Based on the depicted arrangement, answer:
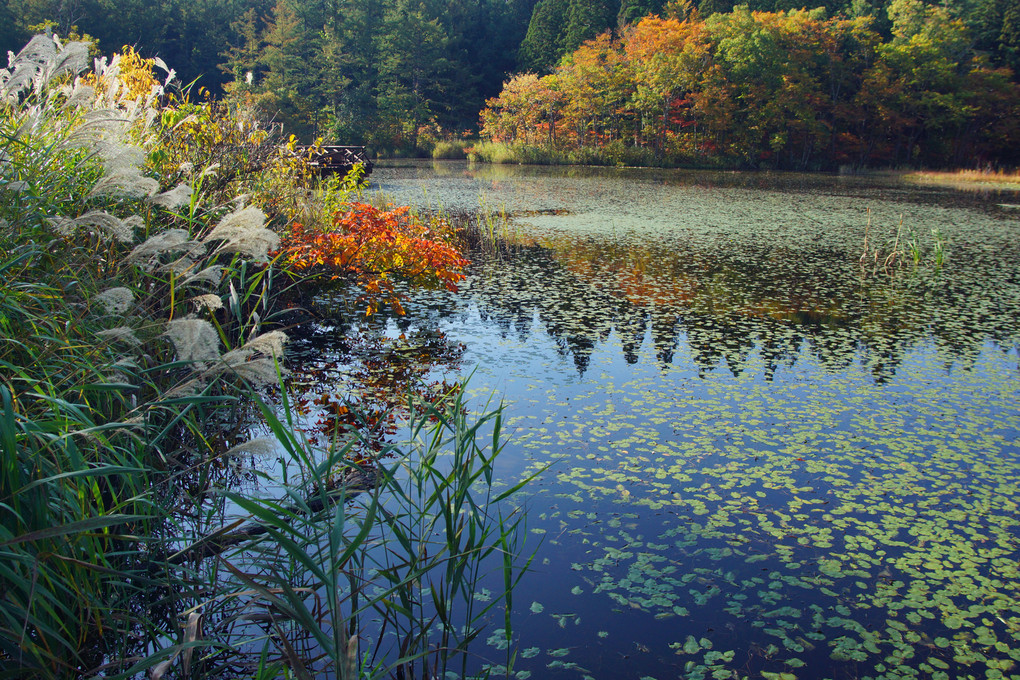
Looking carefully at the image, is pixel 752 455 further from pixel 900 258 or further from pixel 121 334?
pixel 900 258

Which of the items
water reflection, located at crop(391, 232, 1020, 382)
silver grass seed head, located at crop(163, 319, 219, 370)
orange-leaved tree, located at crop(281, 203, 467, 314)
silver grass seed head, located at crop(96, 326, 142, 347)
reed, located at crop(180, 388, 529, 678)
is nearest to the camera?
reed, located at crop(180, 388, 529, 678)

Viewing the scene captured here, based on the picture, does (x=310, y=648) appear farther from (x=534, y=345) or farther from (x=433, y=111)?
(x=433, y=111)

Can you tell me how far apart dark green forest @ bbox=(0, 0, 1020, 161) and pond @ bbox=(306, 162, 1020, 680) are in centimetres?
2611

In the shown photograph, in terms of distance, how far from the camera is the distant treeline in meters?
26.3

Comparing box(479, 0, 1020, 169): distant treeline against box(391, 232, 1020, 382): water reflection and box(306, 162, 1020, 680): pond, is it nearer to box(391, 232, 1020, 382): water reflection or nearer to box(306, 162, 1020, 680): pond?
box(391, 232, 1020, 382): water reflection

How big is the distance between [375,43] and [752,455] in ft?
123

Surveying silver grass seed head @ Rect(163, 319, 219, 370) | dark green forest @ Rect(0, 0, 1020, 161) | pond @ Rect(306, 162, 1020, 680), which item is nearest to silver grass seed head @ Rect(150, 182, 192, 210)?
silver grass seed head @ Rect(163, 319, 219, 370)

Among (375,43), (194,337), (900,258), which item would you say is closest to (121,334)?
(194,337)

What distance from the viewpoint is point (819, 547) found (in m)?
2.66

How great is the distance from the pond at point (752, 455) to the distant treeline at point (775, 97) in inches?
781

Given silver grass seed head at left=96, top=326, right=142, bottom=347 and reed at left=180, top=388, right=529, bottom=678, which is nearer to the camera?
reed at left=180, top=388, right=529, bottom=678

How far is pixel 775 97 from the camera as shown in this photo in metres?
26.6

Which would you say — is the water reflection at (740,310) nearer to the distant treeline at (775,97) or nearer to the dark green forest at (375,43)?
the distant treeline at (775,97)

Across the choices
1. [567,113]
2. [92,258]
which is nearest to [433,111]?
[567,113]
